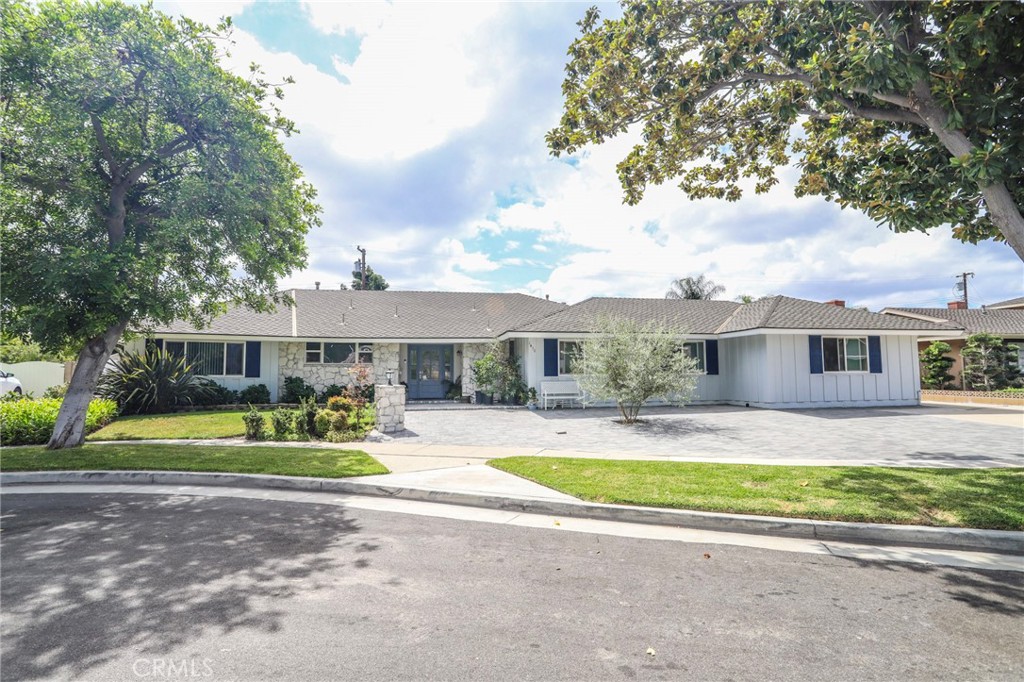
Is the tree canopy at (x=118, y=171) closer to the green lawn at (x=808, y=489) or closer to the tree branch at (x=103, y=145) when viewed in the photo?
the tree branch at (x=103, y=145)

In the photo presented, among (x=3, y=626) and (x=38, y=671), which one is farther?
(x=3, y=626)

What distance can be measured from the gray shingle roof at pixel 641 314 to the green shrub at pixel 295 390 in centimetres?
956

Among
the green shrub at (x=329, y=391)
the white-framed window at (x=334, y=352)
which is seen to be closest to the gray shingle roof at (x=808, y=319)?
the white-framed window at (x=334, y=352)

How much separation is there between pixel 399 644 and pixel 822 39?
902 centimetres

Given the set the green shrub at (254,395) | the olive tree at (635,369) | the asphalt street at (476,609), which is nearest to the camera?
the asphalt street at (476,609)

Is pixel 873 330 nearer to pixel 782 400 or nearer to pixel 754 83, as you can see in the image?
pixel 782 400

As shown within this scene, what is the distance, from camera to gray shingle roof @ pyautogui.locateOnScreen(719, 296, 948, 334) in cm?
1814

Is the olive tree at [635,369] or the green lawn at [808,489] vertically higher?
the olive tree at [635,369]

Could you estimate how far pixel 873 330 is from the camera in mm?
18484

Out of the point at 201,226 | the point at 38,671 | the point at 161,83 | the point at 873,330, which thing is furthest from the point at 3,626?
the point at 873,330

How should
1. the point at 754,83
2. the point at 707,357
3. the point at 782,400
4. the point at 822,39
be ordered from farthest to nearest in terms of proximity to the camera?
the point at 707,357
the point at 782,400
the point at 754,83
the point at 822,39

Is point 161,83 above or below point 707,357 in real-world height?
above

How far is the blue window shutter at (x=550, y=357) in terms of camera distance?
19.1 meters

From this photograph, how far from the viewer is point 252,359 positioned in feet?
67.6
